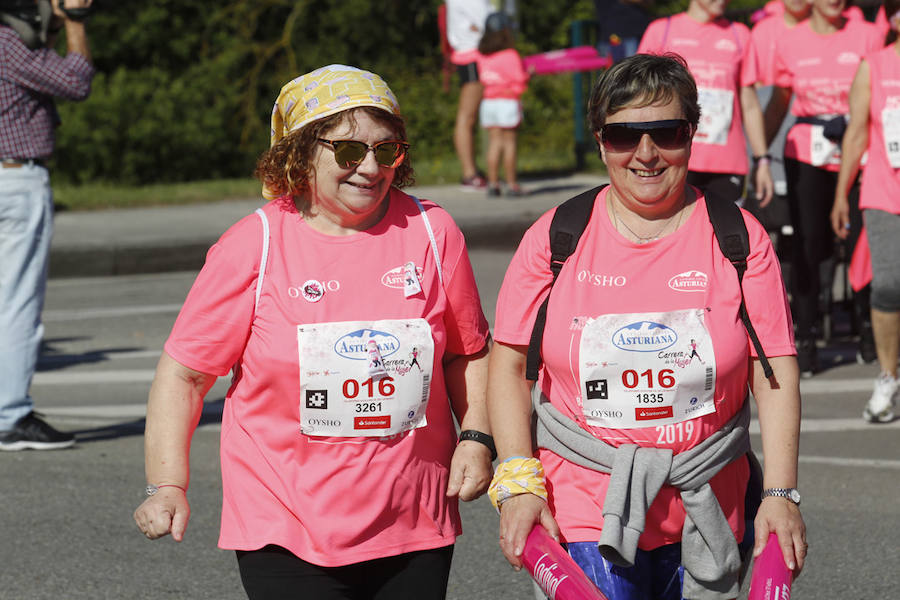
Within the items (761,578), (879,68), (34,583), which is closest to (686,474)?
(761,578)

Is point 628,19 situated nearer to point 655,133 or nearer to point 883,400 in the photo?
point 883,400

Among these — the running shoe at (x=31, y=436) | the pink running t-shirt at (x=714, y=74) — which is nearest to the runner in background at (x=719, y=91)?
the pink running t-shirt at (x=714, y=74)

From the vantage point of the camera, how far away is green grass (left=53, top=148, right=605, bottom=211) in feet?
54.4

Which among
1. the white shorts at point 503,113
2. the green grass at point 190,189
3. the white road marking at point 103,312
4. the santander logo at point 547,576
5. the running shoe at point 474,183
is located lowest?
the green grass at point 190,189

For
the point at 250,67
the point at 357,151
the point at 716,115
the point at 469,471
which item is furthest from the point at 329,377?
the point at 250,67

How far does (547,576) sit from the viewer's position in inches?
118

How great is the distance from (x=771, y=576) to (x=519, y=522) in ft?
1.84

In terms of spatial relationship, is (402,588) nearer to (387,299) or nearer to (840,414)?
(387,299)

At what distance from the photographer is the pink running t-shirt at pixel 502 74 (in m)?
15.4

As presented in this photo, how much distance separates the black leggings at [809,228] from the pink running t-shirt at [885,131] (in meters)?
1.42

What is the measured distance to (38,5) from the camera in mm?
6984

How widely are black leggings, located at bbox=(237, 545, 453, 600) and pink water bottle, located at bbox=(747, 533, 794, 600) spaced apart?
2.60 feet

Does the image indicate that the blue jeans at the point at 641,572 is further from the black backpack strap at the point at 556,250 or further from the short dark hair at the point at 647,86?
the short dark hair at the point at 647,86

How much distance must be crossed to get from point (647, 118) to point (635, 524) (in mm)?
916
